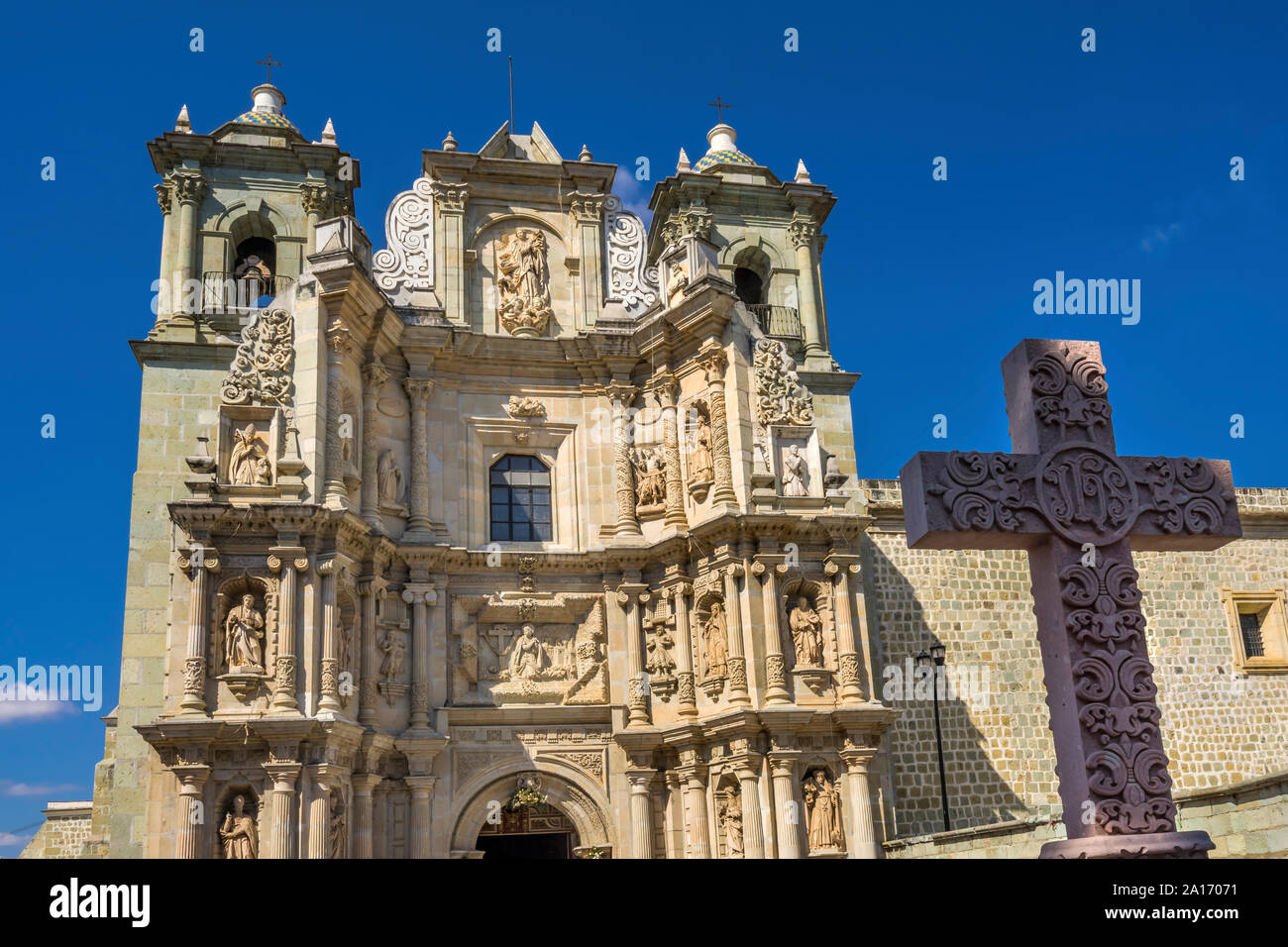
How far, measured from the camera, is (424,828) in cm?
1844

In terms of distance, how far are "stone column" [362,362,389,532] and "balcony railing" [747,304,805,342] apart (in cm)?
956

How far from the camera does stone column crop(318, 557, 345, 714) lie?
672 inches

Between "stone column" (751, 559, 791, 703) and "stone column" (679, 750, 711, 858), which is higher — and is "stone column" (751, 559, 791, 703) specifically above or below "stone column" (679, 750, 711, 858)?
above

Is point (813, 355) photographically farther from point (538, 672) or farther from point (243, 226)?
point (243, 226)

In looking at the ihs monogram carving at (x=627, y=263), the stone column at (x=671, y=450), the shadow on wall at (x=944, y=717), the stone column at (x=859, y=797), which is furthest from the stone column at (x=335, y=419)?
the shadow on wall at (x=944, y=717)

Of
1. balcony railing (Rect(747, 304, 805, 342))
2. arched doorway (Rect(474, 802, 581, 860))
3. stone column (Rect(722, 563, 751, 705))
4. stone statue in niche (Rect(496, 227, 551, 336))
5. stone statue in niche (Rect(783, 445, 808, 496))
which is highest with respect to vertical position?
balcony railing (Rect(747, 304, 805, 342))

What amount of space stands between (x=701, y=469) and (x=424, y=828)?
7.31 m

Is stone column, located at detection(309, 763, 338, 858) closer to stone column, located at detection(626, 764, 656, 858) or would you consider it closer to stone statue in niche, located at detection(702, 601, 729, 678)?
stone column, located at detection(626, 764, 656, 858)

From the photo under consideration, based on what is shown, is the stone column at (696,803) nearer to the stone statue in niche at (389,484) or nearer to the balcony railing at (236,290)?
the stone statue in niche at (389,484)

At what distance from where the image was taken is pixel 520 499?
69.9ft

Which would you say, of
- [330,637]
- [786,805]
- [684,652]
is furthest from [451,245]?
[786,805]

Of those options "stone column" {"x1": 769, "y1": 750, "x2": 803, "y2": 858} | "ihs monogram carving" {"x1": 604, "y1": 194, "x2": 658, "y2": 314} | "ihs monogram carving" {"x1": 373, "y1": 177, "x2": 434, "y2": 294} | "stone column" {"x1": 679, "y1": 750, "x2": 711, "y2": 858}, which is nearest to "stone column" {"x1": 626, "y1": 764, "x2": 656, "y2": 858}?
"stone column" {"x1": 679, "y1": 750, "x2": 711, "y2": 858}

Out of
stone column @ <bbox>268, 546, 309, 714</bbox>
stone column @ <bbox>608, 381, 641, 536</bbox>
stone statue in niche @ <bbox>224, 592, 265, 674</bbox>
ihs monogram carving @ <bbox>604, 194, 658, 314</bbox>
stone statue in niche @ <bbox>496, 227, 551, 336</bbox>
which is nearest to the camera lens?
stone column @ <bbox>268, 546, 309, 714</bbox>
